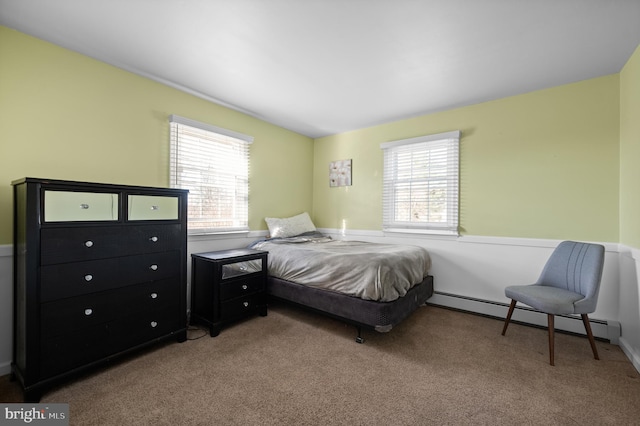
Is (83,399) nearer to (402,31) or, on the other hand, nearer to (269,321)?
(269,321)

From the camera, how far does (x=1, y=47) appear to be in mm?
1944

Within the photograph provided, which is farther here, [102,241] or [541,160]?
[541,160]

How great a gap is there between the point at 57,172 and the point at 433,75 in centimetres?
342

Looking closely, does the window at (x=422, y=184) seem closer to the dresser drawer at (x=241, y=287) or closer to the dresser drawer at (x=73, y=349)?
the dresser drawer at (x=241, y=287)

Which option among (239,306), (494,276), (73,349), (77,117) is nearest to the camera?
(73,349)

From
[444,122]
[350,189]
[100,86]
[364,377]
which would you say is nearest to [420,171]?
[444,122]

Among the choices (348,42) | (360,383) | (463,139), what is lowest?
(360,383)

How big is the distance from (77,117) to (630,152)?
4.74 m

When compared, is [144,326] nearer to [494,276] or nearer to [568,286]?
[494,276]

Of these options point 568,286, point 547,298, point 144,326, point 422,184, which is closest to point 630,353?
point 568,286

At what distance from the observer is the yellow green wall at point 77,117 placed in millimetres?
1979

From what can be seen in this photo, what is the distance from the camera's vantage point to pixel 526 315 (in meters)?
2.88

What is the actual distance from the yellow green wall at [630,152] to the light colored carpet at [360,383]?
1.09 metres

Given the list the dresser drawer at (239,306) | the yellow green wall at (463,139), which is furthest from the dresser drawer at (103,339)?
the yellow green wall at (463,139)
